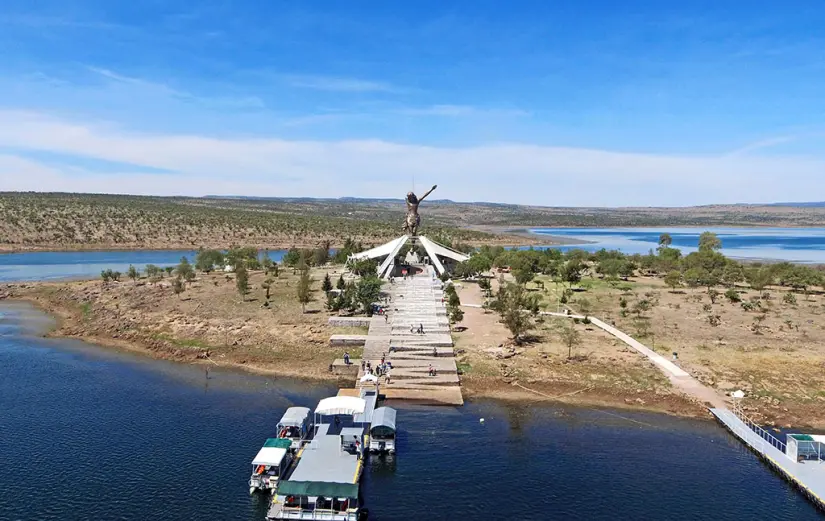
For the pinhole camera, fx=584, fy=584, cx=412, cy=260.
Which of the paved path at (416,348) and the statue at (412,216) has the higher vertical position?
the statue at (412,216)

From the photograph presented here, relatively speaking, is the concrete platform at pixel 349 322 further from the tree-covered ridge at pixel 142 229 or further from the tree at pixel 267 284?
the tree-covered ridge at pixel 142 229

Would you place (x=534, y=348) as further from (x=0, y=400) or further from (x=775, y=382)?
(x=0, y=400)

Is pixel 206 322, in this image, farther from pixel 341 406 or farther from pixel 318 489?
pixel 318 489

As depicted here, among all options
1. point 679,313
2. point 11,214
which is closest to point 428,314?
point 679,313

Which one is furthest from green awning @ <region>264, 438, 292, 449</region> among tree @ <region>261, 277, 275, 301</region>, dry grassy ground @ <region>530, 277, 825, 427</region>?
tree @ <region>261, 277, 275, 301</region>

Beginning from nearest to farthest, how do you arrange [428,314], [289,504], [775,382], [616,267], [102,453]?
1. [289,504]
2. [102,453]
3. [775,382]
4. [428,314]
5. [616,267]

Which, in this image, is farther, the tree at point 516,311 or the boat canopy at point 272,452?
the tree at point 516,311

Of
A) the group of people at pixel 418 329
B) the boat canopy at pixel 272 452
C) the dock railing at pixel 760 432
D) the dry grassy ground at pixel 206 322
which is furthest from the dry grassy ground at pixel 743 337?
the boat canopy at pixel 272 452

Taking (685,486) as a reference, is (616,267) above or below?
above
